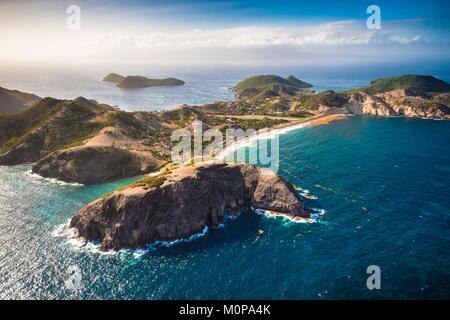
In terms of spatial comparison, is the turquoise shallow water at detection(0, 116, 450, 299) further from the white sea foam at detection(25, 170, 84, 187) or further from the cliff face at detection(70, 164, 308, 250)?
the cliff face at detection(70, 164, 308, 250)

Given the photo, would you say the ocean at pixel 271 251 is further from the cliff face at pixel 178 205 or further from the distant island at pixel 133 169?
the distant island at pixel 133 169

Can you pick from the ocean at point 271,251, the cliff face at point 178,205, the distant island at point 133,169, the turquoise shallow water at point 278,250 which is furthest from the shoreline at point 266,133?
the cliff face at point 178,205
